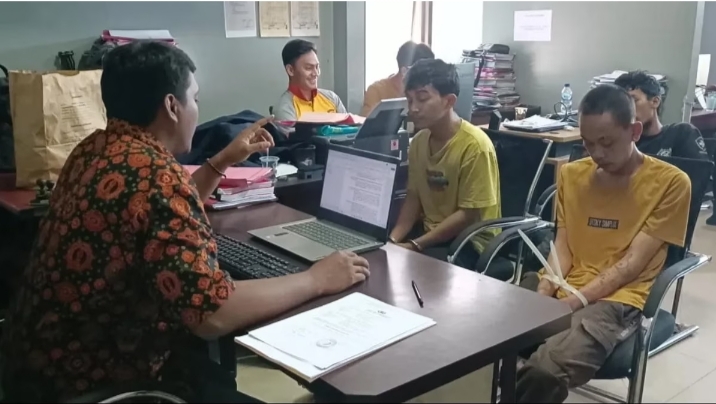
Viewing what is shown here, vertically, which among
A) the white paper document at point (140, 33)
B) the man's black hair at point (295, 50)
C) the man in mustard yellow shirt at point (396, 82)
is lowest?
the man in mustard yellow shirt at point (396, 82)

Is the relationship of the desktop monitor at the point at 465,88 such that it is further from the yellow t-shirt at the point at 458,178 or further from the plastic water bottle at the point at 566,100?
the yellow t-shirt at the point at 458,178

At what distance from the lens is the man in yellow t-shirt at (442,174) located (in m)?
2.55

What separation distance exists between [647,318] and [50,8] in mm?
3072

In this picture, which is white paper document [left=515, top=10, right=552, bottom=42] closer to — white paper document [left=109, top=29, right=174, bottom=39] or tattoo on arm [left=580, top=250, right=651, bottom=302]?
white paper document [left=109, top=29, right=174, bottom=39]

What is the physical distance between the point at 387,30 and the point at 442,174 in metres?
2.71

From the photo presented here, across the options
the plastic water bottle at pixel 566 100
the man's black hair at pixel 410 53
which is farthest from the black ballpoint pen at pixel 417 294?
the plastic water bottle at pixel 566 100

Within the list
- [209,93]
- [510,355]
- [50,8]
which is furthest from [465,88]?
[510,355]

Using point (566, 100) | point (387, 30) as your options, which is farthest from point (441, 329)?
point (387, 30)

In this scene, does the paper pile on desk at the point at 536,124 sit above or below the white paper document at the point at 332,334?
above

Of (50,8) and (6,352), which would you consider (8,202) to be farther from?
(50,8)

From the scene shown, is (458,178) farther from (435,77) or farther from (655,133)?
(655,133)

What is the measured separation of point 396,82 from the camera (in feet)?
14.1

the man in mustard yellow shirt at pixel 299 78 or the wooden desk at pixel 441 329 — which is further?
the man in mustard yellow shirt at pixel 299 78

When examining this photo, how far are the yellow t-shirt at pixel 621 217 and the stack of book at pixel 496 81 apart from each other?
9.47 feet
